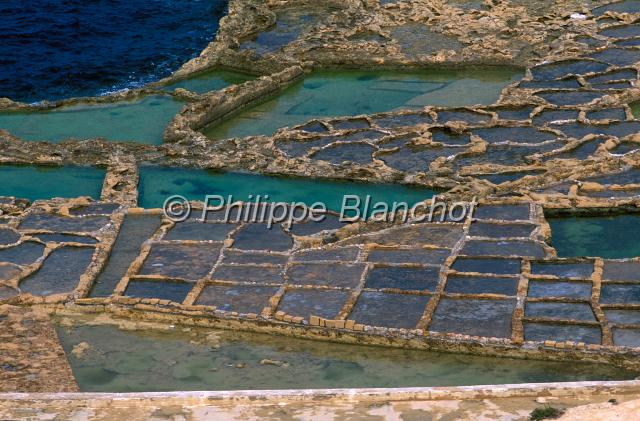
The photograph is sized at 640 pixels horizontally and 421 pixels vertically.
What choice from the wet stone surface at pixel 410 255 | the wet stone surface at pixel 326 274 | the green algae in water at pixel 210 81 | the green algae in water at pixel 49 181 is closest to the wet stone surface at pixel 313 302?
the wet stone surface at pixel 326 274

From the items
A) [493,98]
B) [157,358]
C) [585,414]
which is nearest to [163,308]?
[157,358]

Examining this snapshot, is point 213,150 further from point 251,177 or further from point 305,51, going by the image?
point 305,51

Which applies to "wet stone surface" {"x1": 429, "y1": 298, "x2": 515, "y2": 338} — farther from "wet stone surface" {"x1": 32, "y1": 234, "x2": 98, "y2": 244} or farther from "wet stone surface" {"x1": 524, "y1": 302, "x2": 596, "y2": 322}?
"wet stone surface" {"x1": 32, "y1": 234, "x2": 98, "y2": 244}

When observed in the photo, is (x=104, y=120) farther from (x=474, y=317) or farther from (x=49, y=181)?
(x=474, y=317)

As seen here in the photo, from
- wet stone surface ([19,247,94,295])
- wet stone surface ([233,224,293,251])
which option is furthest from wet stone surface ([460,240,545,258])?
wet stone surface ([19,247,94,295])

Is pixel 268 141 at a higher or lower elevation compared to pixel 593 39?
lower
